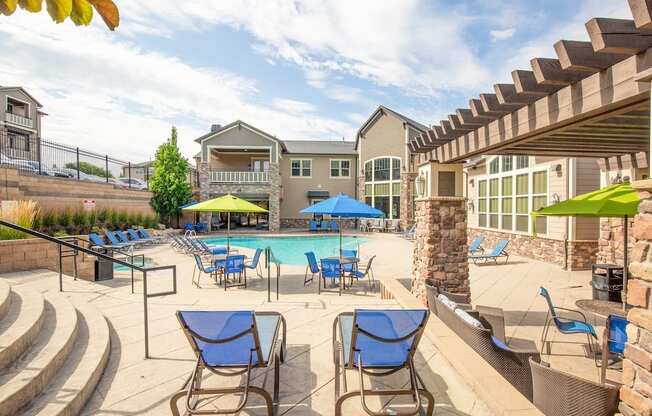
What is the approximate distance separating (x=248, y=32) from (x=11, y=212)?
7.68m

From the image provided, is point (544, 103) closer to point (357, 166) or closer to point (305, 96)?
point (305, 96)

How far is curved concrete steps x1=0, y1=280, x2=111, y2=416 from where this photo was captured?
9.05ft

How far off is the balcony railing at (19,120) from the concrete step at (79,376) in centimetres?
4188

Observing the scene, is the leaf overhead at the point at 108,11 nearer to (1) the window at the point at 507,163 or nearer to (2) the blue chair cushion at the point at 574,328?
(2) the blue chair cushion at the point at 574,328

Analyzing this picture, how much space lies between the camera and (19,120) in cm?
3519

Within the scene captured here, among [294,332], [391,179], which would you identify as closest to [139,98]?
[294,332]

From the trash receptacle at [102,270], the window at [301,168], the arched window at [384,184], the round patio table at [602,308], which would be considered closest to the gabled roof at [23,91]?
the window at [301,168]

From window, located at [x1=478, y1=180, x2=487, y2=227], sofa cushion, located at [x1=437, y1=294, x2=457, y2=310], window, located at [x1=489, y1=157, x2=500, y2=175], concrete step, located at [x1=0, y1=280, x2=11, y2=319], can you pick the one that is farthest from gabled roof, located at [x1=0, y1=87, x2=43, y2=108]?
sofa cushion, located at [x1=437, y1=294, x2=457, y2=310]

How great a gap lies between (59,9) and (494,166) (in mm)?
16938

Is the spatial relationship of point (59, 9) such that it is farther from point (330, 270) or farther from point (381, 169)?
point (381, 169)

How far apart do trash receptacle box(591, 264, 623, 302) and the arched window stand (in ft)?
60.6

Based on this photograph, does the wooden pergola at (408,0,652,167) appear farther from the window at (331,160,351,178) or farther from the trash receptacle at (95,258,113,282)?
the window at (331,160,351,178)

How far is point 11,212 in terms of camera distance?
838 centimetres

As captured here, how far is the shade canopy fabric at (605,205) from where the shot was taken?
14.4 feet
